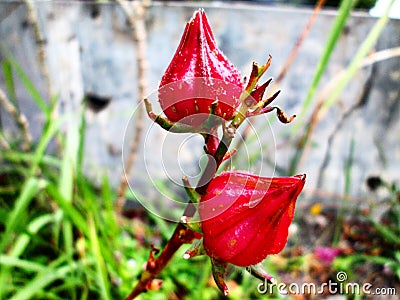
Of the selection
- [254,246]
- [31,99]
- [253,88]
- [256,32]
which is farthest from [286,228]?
[31,99]

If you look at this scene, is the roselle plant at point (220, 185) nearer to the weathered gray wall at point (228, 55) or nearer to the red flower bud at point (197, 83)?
the red flower bud at point (197, 83)

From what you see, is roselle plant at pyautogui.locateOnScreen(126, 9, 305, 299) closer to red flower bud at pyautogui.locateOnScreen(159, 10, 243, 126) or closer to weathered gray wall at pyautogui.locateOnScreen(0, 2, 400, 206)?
red flower bud at pyautogui.locateOnScreen(159, 10, 243, 126)

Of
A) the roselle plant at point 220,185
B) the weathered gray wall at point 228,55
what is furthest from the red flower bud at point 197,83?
the weathered gray wall at point 228,55

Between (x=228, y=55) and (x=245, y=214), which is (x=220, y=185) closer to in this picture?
(x=245, y=214)

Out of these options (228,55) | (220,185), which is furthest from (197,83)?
(228,55)

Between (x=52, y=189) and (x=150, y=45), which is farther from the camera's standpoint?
(x=150, y=45)

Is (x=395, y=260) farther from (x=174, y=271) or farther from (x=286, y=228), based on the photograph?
(x=286, y=228)
